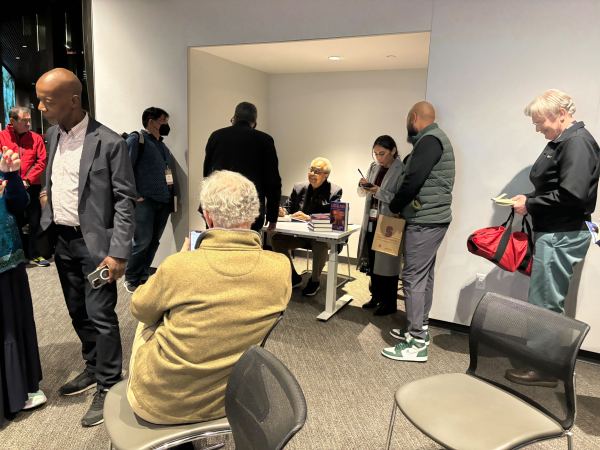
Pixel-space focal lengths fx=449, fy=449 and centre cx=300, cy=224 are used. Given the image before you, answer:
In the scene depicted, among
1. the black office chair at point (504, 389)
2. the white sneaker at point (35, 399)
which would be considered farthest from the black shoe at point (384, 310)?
the white sneaker at point (35, 399)

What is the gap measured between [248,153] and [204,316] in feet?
6.96

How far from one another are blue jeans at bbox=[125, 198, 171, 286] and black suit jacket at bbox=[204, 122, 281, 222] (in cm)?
96

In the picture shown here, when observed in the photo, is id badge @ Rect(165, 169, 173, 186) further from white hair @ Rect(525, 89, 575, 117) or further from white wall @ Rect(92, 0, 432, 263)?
white hair @ Rect(525, 89, 575, 117)

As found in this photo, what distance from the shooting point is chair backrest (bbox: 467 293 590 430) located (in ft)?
4.95

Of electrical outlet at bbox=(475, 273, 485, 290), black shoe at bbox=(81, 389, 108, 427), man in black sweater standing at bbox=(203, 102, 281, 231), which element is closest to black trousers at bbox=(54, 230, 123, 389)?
black shoe at bbox=(81, 389, 108, 427)

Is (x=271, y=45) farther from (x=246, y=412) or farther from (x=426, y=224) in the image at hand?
(x=246, y=412)

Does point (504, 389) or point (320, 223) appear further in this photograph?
point (320, 223)

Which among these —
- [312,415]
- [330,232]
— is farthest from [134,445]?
[330,232]

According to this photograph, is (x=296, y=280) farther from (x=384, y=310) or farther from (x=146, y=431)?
(x=146, y=431)

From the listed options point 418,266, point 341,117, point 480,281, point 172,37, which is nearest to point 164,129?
point 172,37

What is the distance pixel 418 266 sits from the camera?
2896 mm

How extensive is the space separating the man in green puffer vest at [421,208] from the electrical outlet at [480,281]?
1.75 feet

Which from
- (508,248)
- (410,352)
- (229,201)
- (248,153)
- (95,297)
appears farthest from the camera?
(248,153)

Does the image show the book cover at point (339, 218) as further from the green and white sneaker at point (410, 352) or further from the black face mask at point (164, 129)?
the black face mask at point (164, 129)
